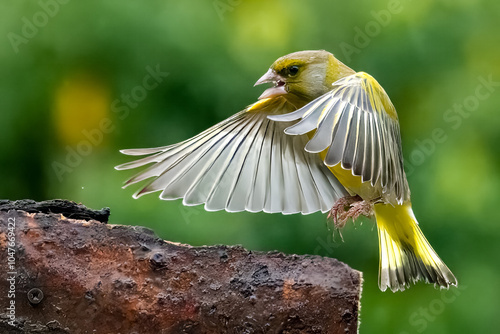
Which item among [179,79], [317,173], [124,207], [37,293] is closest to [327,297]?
[37,293]

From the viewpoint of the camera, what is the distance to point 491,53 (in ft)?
14.2

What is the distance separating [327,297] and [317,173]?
57.7 inches

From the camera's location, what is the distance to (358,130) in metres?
2.45

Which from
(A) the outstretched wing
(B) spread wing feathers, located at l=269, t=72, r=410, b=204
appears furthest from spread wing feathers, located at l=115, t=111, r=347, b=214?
(B) spread wing feathers, located at l=269, t=72, r=410, b=204

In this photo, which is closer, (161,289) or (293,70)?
(161,289)

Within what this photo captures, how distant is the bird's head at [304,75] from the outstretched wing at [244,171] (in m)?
0.26

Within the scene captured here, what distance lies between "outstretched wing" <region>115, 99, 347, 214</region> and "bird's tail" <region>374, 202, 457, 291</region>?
292 mm

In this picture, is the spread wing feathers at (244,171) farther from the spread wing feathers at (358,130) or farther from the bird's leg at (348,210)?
the spread wing feathers at (358,130)

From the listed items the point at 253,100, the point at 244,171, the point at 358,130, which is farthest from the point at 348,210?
the point at 253,100

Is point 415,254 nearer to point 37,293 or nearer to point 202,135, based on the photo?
point 202,135

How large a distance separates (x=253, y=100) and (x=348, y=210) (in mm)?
1210

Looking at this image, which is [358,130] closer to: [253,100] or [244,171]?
[244,171]

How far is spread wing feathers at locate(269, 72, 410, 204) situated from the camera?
7.49ft

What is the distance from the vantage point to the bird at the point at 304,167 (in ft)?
8.73
